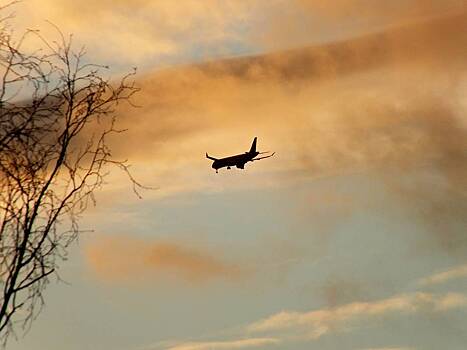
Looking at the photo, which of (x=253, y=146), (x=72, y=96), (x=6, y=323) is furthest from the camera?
(x=253, y=146)

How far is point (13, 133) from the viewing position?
2155 centimetres

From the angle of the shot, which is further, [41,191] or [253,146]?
[253,146]

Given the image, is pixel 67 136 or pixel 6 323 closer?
pixel 6 323

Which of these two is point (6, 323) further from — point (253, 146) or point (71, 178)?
point (253, 146)

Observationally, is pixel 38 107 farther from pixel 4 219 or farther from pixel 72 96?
pixel 4 219

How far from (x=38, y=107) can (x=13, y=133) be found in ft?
2.53

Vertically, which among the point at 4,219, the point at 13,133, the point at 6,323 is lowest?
the point at 6,323

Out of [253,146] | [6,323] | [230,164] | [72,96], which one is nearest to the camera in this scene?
[6,323]

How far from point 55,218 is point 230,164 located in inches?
2012

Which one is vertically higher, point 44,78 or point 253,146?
point 253,146

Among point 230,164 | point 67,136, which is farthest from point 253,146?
point 67,136

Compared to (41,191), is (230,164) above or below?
above

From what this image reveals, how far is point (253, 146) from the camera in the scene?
8869 cm

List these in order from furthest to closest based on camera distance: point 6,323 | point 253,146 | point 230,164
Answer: point 253,146, point 230,164, point 6,323
